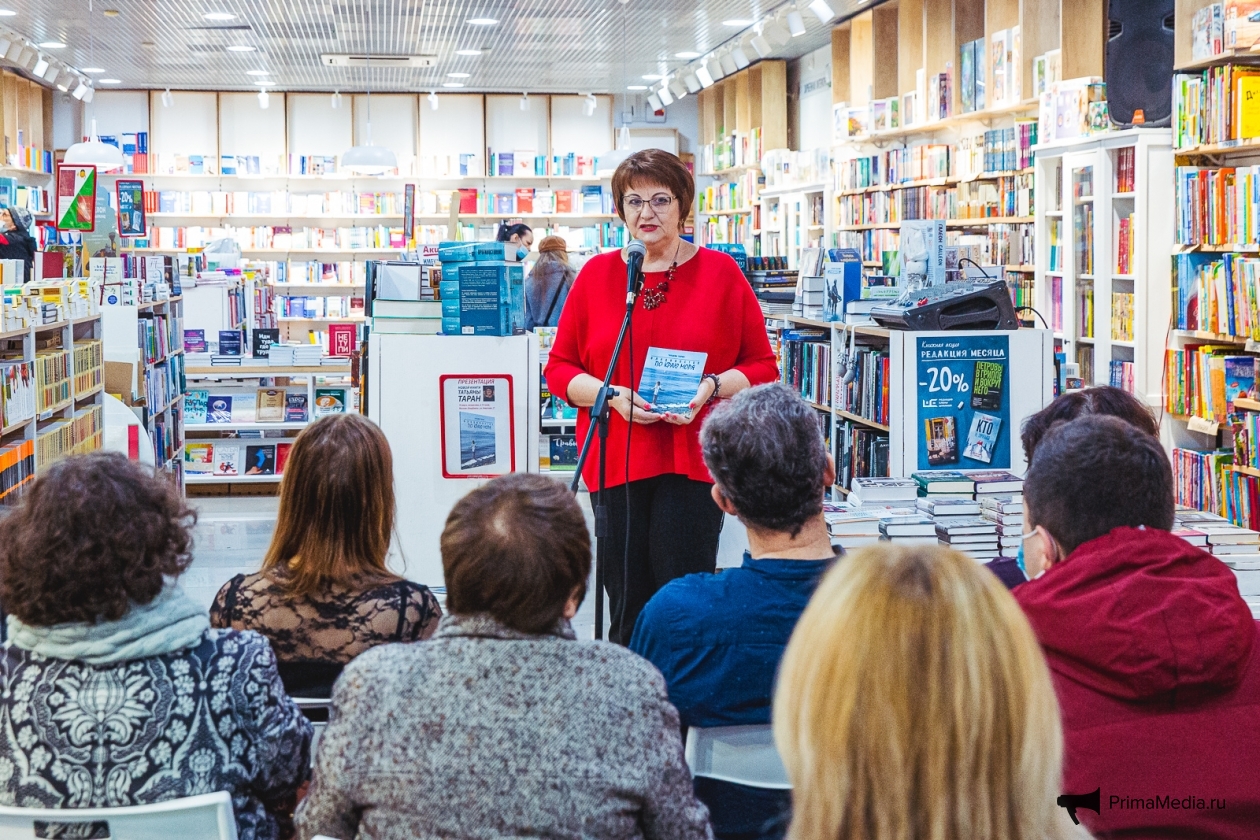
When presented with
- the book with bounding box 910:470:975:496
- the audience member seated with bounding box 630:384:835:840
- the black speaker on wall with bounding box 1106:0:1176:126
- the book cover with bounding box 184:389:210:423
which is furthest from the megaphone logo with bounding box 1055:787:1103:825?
the book cover with bounding box 184:389:210:423

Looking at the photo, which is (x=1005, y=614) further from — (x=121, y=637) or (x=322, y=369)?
(x=322, y=369)

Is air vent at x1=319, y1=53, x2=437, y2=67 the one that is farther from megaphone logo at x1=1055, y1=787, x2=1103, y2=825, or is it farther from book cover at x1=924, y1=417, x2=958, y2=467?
megaphone logo at x1=1055, y1=787, x2=1103, y2=825

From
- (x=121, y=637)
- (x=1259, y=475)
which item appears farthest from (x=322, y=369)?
(x=121, y=637)

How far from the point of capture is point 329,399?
8.61 meters

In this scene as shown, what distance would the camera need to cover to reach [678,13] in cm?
1103

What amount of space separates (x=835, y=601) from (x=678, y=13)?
34.5ft

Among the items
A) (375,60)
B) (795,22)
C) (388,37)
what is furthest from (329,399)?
(375,60)

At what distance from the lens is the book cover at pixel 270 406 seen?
845 centimetres

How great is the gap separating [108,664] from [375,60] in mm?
12414

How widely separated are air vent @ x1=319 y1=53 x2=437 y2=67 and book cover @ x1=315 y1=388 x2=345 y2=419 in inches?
218

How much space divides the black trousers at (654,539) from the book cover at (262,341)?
594cm

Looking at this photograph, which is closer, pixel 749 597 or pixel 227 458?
pixel 749 597

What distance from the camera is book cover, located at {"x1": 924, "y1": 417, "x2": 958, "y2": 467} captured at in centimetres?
412

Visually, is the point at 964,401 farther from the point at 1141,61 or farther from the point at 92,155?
the point at 92,155
